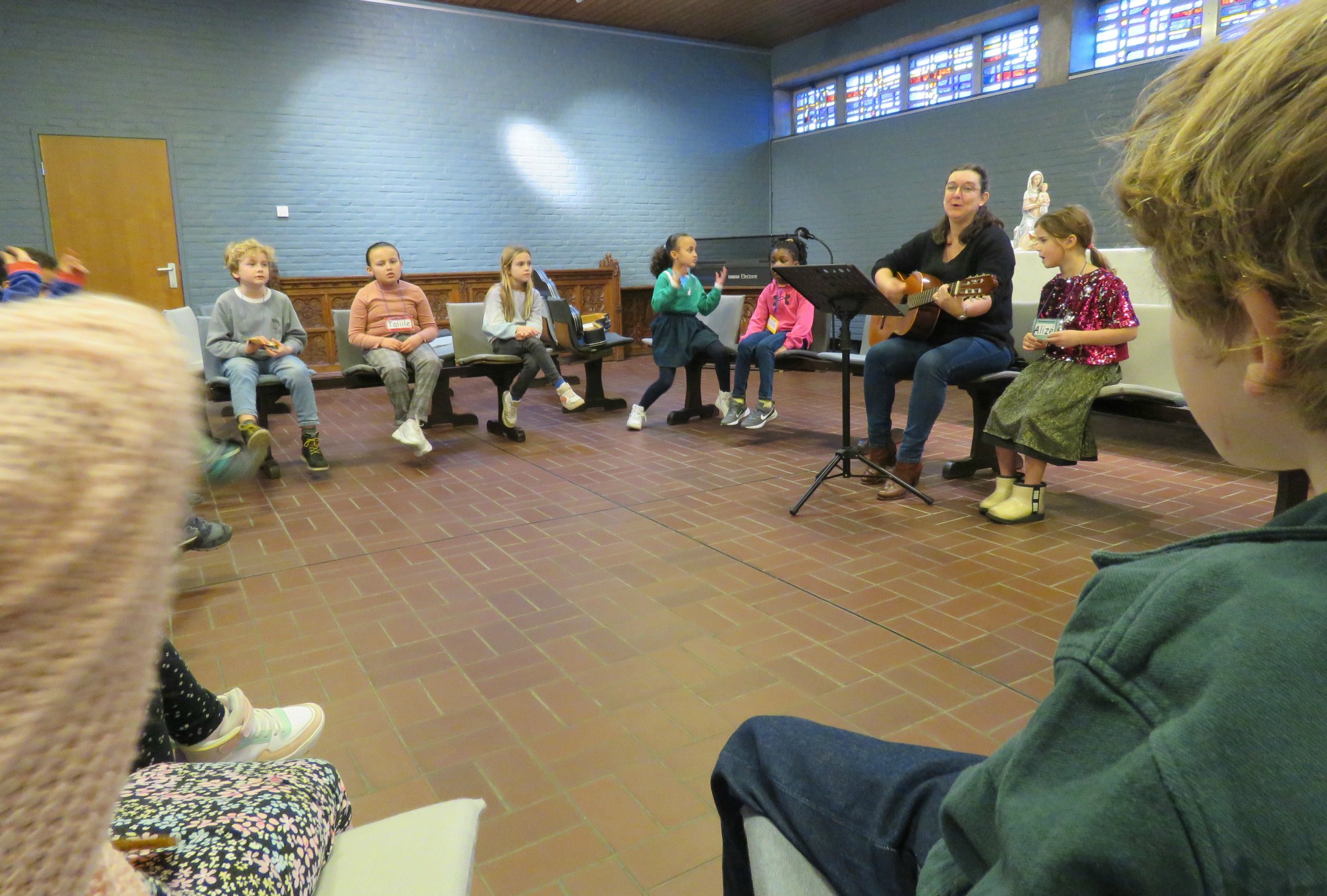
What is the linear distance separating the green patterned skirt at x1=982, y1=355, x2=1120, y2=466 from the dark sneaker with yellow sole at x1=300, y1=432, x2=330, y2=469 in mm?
3636

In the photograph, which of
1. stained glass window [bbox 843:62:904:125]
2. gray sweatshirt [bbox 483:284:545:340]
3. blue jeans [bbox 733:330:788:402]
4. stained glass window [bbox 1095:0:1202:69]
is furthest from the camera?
stained glass window [bbox 843:62:904:125]

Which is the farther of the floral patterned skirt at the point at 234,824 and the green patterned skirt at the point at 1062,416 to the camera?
the green patterned skirt at the point at 1062,416

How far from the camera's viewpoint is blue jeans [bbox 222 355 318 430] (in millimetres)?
4719

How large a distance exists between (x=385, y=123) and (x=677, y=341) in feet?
18.0

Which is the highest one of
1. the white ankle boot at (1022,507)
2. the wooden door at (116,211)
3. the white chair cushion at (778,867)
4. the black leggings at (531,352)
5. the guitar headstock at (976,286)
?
the wooden door at (116,211)

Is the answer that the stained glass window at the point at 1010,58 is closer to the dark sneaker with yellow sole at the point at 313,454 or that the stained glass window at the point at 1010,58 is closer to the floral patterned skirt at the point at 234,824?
the dark sneaker with yellow sole at the point at 313,454

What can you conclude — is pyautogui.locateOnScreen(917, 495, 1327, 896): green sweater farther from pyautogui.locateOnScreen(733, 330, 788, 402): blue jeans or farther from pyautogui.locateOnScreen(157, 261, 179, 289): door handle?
pyautogui.locateOnScreen(157, 261, 179, 289): door handle

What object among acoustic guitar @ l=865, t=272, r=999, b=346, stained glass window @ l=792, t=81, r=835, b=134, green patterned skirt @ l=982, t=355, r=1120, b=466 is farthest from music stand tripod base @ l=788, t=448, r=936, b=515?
stained glass window @ l=792, t=81, r=835, b=134

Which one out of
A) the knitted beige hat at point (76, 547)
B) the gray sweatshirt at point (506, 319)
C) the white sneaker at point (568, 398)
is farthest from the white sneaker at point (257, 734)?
the gray sweatshirt at point (506, 319)

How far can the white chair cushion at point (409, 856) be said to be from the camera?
0.82m

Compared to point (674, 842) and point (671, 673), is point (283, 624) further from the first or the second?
point (674, 842)

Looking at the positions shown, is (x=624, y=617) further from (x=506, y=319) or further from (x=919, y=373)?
(x=506, y=319)

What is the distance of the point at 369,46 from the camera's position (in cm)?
916

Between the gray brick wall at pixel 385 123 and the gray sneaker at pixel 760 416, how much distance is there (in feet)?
18.4
